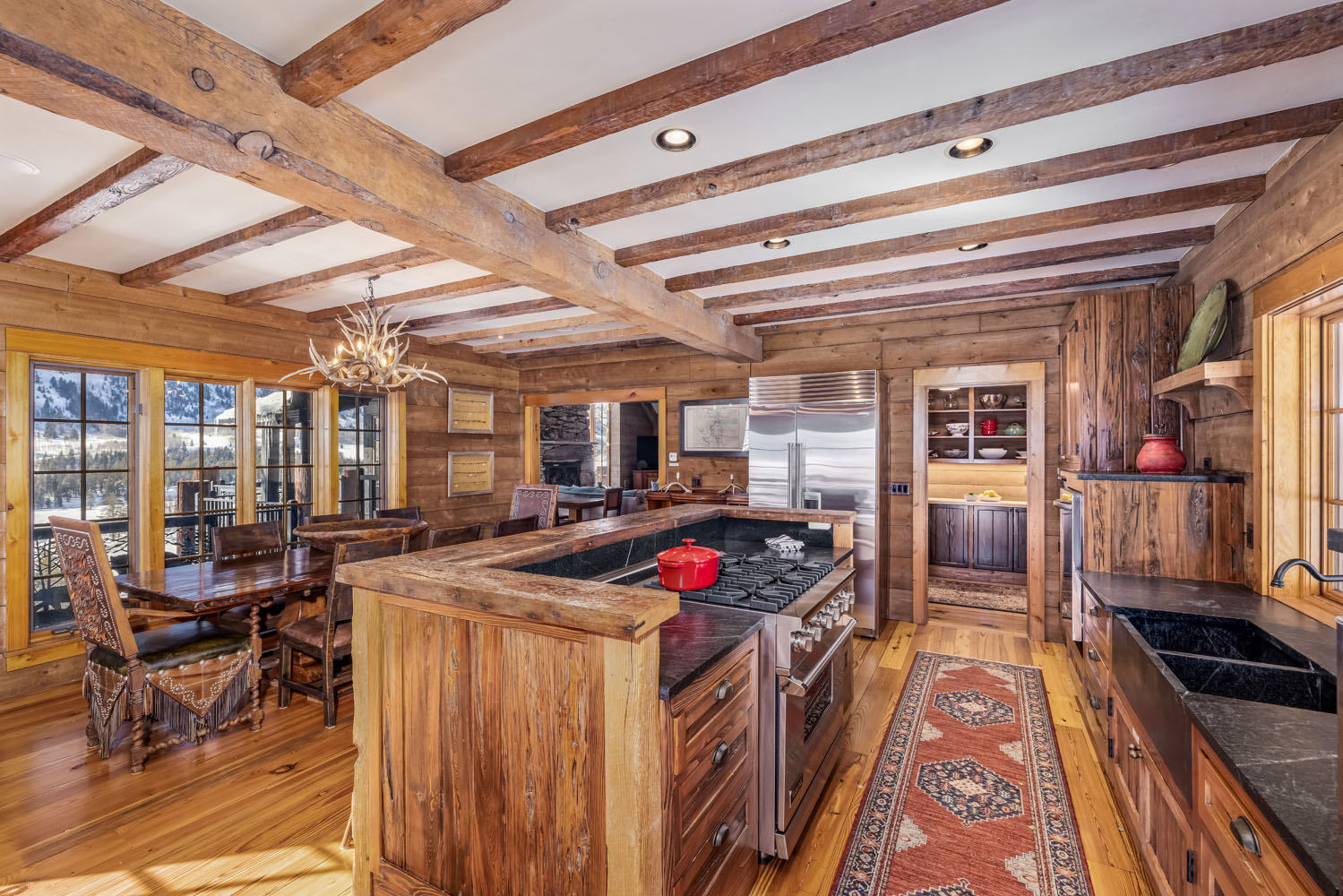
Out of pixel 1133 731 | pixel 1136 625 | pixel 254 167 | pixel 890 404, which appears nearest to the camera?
pixel 254 167

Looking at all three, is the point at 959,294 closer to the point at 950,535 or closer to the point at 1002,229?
the point at 1002,229

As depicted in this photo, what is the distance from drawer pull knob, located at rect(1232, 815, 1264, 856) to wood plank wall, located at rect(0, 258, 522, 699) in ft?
17.7

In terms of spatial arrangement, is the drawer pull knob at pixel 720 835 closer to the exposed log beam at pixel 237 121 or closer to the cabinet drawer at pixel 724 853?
the cabinet drawer at pixel 724 853

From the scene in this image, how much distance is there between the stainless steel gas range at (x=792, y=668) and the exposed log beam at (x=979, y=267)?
6.27 feet

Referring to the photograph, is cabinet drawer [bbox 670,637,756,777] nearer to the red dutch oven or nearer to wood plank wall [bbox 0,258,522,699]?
the red dutch oven

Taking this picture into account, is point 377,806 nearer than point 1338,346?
Yes

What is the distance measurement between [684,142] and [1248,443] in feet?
8.49

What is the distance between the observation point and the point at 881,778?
2.53 m

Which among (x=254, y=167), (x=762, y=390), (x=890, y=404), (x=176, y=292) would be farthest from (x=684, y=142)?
(x=176, y=292)

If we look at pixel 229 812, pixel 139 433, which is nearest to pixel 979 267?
pixel 229 812

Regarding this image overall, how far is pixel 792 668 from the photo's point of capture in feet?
6.16

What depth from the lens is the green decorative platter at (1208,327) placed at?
2.53 meters

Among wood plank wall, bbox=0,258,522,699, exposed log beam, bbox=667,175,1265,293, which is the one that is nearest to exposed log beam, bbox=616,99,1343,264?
exposed log beam, bbox=667,175,1265,293

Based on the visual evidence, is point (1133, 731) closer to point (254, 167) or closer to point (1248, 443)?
point (1248, 443)
